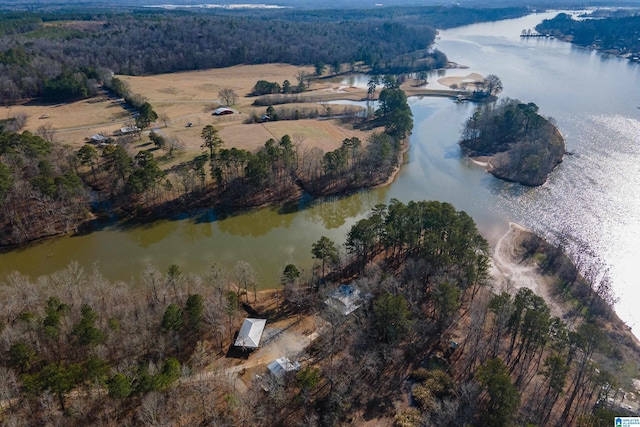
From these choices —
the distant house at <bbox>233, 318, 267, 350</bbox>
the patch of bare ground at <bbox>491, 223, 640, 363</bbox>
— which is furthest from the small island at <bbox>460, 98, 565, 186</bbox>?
the distant house at <bbox>233, 318, 267, 350</bbox>

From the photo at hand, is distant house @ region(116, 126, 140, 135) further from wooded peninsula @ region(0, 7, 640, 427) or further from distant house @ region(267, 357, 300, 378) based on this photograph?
distant house @ region(267, 357, 300, 378)

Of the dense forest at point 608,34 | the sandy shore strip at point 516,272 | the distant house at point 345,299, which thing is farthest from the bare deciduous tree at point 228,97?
the dense forest at point 608,34

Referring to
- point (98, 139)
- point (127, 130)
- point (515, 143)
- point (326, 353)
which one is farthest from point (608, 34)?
point (326, 353)

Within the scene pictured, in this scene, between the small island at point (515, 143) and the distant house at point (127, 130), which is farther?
the distant house at point (127, 130)

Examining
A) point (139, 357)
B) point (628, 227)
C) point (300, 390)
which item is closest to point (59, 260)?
point (139, 357)

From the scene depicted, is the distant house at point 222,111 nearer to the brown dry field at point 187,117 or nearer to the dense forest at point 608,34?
the brown dry field at point 187,117

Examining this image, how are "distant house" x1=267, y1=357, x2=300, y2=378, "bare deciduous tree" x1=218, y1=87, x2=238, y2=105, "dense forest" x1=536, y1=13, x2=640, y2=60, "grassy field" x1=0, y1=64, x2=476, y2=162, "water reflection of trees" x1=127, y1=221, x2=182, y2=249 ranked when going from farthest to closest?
"dense forest" x1=536, y1=13, x2=640, y2=60
"bare deciduous tree" x1=218, y1=87, x2=238, y2=105
"grassy field" x1=0, y1=64, x2=476, y2=162
"water reflection of trees" x1=127, y1=221, x2=182, y2=249
"distant house" x1=267, y1=357, x2=300, y2=378

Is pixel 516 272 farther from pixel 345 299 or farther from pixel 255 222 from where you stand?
pixel 255 222
